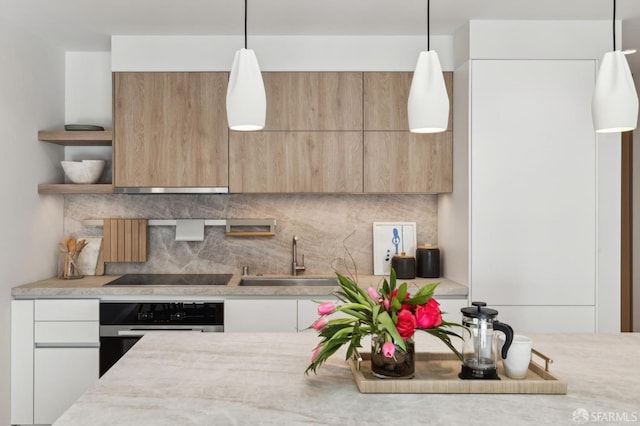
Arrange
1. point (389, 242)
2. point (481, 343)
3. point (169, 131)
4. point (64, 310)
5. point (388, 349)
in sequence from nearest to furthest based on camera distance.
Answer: point (388, 349) < point (481, 343) < point (64, 310) < point (169, 131) < point (389, 242)

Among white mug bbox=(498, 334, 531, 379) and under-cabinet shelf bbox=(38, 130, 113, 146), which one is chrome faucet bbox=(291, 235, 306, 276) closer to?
under-cabinet shelf bbox=(38, 130, 113, 146)

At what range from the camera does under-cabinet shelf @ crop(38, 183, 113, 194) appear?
12.5 feet

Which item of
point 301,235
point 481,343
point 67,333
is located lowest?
point 67,333

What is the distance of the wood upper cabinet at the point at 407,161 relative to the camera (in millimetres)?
3814

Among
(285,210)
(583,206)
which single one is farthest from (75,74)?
(583,206)

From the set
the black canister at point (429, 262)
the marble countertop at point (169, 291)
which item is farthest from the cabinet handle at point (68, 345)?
the black canister at point (429, 262)

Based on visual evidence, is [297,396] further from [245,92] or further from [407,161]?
[407,161]

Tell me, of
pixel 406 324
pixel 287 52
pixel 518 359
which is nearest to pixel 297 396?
pixel 406 324

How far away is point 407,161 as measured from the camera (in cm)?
382

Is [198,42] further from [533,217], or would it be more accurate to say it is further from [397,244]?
[533,217]

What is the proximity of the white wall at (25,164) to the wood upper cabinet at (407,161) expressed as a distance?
2178mm

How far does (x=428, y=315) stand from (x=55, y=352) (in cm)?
271

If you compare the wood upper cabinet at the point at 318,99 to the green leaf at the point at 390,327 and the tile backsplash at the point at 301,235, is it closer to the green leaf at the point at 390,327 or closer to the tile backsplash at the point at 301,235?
the tile backsplash at the point at 301,235

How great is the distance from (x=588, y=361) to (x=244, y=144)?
2.52m
